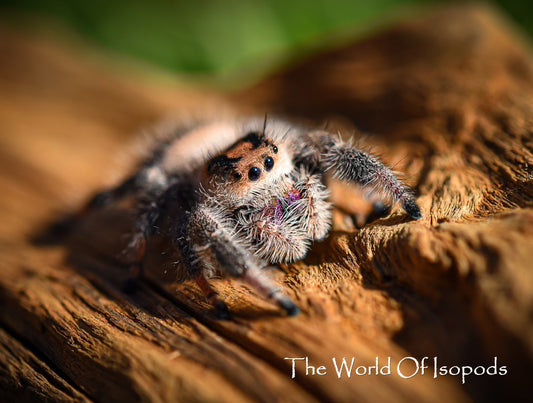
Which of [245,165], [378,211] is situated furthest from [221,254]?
[378,211]

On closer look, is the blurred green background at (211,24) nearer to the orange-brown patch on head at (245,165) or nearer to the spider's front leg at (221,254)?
the orange-brown patch on head at (245,165)

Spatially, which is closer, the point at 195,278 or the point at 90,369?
the point at 90,369

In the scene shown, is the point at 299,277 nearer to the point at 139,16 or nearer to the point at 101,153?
the point at 101,153

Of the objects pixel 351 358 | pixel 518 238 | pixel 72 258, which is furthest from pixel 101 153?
pixel 518 238

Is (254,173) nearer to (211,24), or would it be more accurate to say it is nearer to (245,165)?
(245,165)

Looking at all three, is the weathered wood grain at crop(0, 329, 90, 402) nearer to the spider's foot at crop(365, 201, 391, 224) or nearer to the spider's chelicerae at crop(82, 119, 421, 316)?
the spider's chelicerae at crop(82, 119, 421, 316)

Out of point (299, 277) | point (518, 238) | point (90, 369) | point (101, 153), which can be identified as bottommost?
point (90, 369)

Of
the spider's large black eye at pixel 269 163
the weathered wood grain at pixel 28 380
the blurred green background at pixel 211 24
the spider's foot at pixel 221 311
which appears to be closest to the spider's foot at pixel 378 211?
the spider's large black eye at pixel 269 163

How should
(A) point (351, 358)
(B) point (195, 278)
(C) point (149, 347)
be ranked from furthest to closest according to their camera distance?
1. (B) point (195, 278)
2. (C) point (149, 347)
3. (A) point (351, 358)
